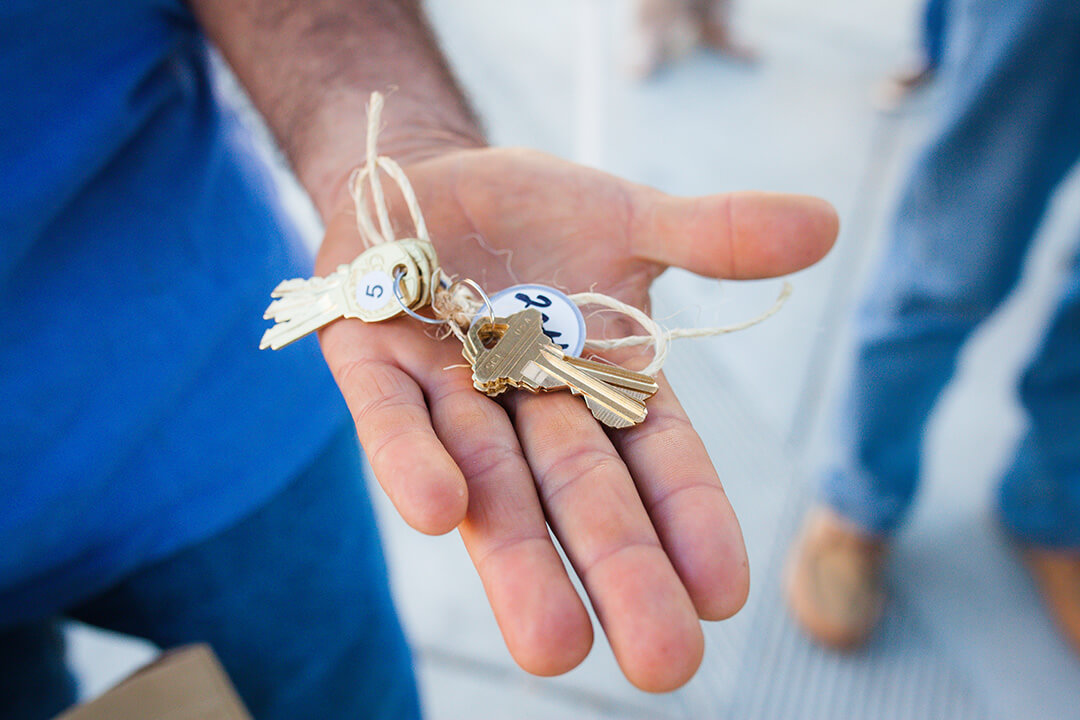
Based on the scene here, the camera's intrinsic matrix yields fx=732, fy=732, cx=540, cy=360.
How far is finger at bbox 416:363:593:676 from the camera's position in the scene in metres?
0.59

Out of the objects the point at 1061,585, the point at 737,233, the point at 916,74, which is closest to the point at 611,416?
the point at 737,233

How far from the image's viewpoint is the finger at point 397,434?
61 cm

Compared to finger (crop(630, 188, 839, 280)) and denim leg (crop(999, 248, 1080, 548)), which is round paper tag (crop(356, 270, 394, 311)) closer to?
finger (crop(630, 188, 839, 280))

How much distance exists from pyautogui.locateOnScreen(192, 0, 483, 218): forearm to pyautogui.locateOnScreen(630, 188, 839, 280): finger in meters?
0.33

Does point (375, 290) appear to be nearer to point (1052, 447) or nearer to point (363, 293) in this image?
point (363, 293)

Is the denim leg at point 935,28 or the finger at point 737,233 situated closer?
the finger at point 737,233

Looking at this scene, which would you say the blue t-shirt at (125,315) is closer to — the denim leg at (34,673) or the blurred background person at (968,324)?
the denim leg at (34,673)

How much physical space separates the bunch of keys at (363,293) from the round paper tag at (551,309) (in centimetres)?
8

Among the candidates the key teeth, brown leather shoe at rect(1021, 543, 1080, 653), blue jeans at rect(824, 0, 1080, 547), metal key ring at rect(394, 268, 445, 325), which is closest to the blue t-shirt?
metal key ring at rect(394, 268, 445, 325)

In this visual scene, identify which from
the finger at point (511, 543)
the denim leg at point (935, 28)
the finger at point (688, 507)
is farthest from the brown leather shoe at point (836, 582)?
the denim leg at point (935, 28)

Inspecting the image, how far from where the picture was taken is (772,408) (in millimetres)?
2078

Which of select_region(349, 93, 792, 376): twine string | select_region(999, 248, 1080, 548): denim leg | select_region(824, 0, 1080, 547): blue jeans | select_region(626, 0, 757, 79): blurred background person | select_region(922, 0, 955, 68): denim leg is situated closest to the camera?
select_region(349, 93, 792, 376): twine string

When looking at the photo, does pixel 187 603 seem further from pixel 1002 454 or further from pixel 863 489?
pixel 1002 454

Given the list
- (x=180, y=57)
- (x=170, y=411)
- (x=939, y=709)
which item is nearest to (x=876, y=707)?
(x=939, y=709)
